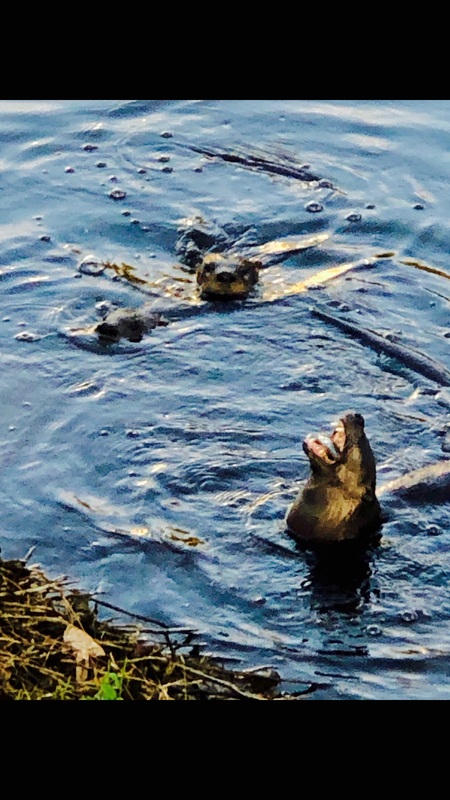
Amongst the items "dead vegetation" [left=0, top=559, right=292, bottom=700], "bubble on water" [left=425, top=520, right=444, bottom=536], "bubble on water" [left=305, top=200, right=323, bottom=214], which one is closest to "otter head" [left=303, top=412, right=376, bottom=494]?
"bubble on water" [left=425, top=520, right=444, bottom=536]

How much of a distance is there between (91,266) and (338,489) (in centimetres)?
304

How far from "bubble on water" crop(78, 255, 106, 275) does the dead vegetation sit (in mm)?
3207

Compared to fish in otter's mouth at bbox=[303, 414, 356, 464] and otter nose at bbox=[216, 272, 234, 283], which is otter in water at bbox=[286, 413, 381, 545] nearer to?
fish in otter's mouth at bbox=[303, 414, 356, 464]

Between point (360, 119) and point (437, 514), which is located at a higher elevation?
point (360, 119)

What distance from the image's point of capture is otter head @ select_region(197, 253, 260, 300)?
795cm

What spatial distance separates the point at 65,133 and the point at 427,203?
2745mm

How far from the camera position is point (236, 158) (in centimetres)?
943

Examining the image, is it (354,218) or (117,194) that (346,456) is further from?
(117,194)

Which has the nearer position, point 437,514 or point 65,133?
point 437,514

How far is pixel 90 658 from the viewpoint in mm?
4840
